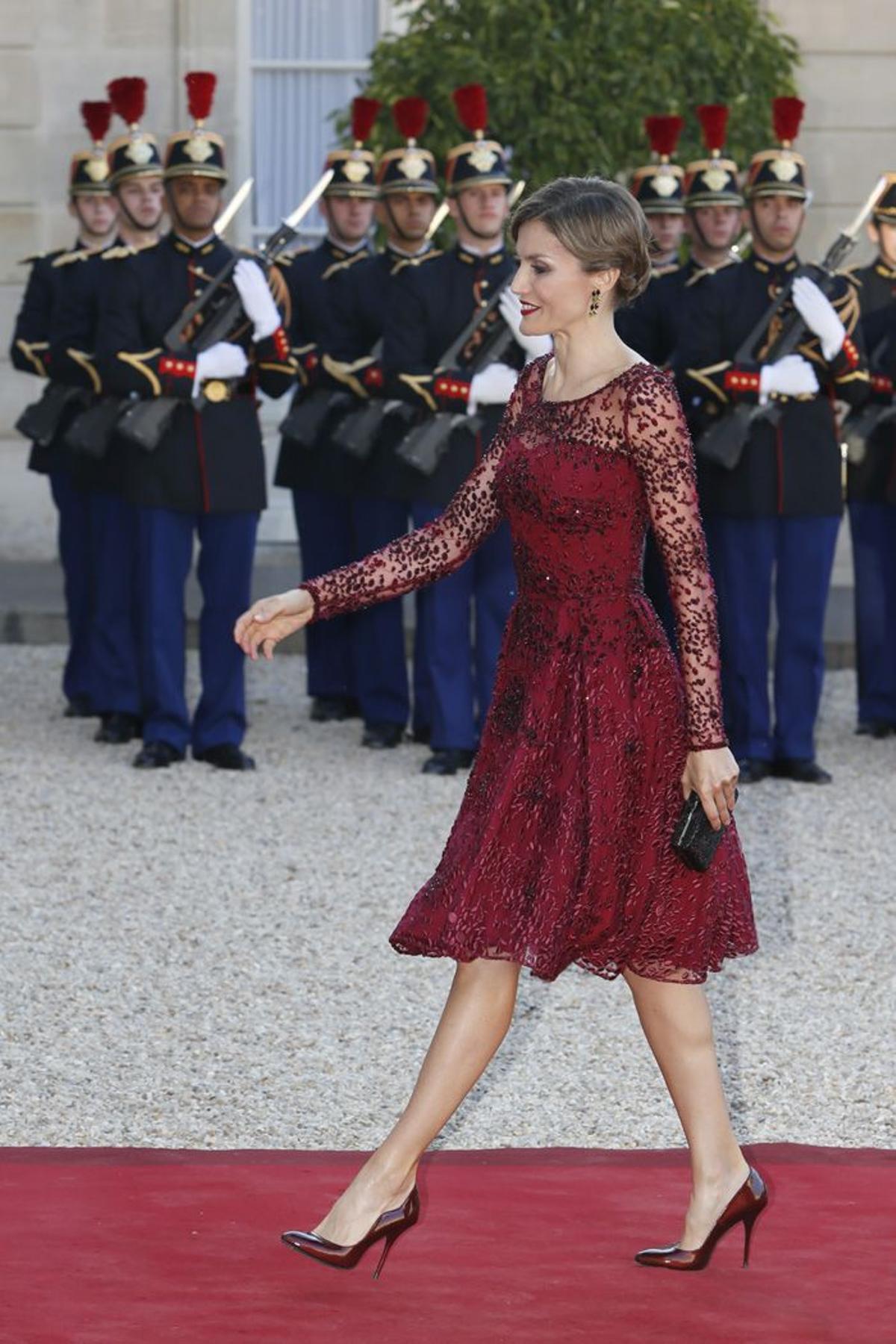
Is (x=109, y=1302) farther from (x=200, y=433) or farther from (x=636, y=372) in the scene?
(x=200, y=433)

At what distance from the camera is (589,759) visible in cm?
390

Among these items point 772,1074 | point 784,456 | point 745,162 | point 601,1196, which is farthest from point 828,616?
point 601,1196

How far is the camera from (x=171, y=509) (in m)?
8.67

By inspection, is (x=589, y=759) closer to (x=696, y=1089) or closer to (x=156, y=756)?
(x=696, y=1089)

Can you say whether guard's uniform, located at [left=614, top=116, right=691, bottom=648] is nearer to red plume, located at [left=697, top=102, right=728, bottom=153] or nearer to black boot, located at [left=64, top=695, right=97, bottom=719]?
red plume, located at [left=697, top=102, right=728, bottom=153]

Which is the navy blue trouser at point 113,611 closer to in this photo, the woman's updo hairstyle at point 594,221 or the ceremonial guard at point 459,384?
the ceremonial guard at point 459,384

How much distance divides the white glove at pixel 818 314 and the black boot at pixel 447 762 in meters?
1.65

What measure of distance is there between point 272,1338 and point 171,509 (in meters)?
5.24

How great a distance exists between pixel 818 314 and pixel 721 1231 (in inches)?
197

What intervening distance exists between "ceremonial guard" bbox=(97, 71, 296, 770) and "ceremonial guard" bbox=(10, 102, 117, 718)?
0.88 metres

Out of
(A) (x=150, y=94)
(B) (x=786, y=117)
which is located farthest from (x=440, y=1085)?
(A) (x=150, y=94)

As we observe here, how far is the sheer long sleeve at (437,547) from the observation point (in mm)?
4035

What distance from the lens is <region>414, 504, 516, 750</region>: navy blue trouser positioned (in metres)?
8.65

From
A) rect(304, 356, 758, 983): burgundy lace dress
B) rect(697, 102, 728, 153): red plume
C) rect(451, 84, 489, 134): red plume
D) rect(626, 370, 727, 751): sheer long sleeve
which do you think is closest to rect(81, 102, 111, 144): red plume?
rect(451, 84, 489, 134): red plume
